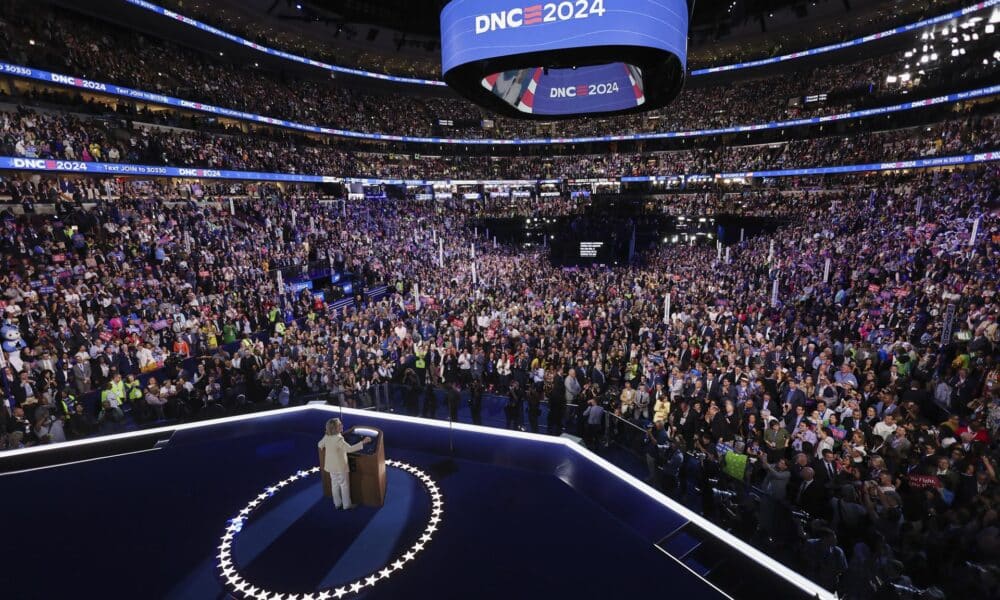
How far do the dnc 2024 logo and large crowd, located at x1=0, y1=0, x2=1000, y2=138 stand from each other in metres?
24.5

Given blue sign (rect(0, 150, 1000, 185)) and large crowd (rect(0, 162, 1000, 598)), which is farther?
blue sign (rect(0, 150, 1000, 185))

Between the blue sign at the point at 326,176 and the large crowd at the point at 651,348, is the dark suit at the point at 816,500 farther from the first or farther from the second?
the blue sign at the point at 326,176

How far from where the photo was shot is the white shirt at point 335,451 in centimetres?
599

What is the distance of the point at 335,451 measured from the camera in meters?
6.02

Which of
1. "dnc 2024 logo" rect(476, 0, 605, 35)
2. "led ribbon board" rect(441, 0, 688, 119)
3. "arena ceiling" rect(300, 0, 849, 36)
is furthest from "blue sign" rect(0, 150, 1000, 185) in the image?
"dnc 2024 logo" rect(476, 0, 605, 35)

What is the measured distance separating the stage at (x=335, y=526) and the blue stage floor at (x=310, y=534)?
0.02 metres

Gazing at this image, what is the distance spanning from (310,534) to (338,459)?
0.90 m

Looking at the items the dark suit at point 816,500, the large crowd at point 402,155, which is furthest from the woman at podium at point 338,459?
the large crowd at point 402,155

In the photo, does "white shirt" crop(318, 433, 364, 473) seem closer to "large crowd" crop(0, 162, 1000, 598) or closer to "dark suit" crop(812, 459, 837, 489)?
"large crowd" crop(0, 162, 1000, 598)

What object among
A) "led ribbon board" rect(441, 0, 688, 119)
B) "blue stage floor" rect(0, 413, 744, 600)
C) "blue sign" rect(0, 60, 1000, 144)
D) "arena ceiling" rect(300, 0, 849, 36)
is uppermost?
"arena ceiling" rect(300, 0, 849, 36)

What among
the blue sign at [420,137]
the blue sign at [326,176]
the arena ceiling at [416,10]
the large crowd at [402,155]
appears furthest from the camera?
the arena ceiling at [416,10]

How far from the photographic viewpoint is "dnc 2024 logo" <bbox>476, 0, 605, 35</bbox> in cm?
492

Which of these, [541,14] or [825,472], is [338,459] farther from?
[825,472]

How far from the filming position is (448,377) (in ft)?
37.1
